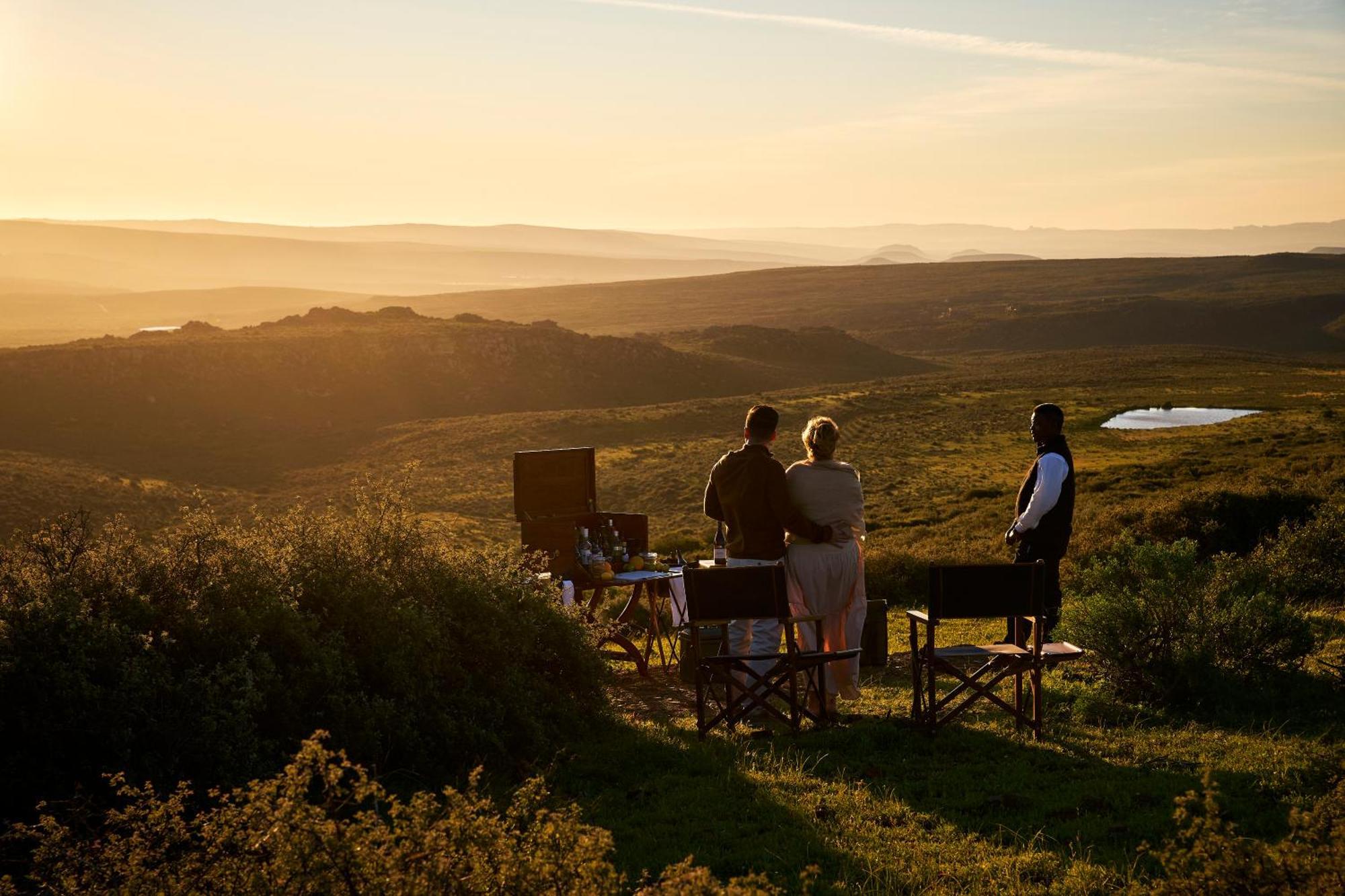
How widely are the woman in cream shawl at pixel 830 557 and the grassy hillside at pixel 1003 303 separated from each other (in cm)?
11183

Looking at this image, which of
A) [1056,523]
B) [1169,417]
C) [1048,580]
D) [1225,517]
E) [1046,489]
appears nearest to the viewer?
[1046,489]

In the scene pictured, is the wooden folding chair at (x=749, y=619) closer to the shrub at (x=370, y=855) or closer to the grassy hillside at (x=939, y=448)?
the shrub at (x=370, y=855)

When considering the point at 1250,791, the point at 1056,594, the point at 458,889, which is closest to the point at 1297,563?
the point at 1056,594

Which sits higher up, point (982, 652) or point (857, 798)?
point (982, 652)

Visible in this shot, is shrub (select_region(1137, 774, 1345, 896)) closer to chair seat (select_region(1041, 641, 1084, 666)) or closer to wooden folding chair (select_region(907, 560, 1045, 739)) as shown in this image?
wooden folding chair (select_region(907, 560, 1045, 739))

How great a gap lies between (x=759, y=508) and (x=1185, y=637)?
338 cm

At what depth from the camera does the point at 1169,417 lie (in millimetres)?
53312

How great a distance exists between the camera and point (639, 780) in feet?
21.9

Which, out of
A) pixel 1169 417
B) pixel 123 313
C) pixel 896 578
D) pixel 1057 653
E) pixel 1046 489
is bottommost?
pixel 1169 417

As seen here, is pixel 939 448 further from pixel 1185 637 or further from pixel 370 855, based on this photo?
pixel 370 855

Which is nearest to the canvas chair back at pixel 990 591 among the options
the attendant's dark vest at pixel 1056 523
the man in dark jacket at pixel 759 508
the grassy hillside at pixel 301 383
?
the man in dark jacket at pixel 759 508

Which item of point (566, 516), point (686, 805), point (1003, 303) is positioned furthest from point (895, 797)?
point (1003, 303)

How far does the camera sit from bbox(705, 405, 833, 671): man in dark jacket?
779 centimetres

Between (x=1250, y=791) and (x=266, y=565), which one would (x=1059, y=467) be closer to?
(x=1250, y=791)
